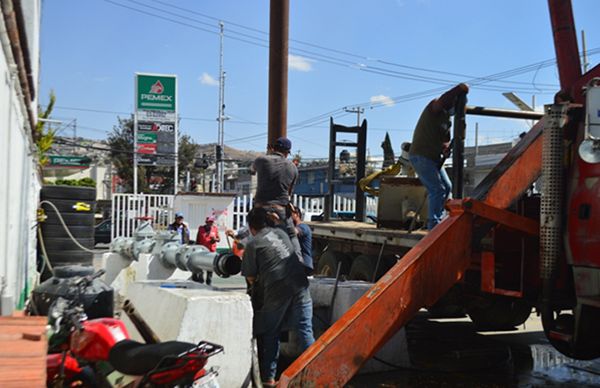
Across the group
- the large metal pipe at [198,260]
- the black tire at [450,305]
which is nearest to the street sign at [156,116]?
the large metal pipe at [198,260]

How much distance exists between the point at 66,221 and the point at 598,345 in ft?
28.4

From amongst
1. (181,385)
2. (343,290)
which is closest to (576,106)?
(343,290)

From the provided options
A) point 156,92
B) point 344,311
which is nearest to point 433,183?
point 344,311

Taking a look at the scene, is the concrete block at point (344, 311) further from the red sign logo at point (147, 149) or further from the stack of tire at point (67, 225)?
the red sign logo at point (147, 149)

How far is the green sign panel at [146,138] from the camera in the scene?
93.1ft

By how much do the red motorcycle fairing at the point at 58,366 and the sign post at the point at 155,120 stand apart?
930 inches

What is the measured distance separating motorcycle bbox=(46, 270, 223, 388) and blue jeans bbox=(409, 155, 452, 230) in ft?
13.8

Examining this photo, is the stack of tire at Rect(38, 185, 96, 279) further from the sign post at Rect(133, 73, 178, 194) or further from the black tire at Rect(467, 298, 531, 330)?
the sign post at Rect(133, 73, 178, 194)

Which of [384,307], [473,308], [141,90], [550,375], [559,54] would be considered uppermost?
[141,90]

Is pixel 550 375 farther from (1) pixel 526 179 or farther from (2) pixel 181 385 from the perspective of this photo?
(2) pixel 181 385

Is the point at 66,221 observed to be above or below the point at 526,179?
below

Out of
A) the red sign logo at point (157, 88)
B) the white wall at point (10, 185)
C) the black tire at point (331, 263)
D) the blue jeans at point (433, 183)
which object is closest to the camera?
the white wall at point (10, 185)

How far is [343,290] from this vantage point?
6660 mm

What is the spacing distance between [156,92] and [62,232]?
18382mm
